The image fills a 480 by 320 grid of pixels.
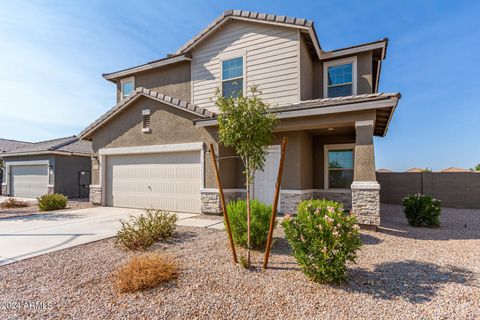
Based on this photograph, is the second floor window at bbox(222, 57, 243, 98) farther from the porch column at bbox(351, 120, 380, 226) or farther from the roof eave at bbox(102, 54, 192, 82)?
the porch column at bbox(351, 120, 380, 226)

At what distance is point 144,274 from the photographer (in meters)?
3.75

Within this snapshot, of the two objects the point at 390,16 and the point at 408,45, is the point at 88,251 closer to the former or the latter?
the point at 390,16

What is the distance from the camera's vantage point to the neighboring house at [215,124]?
934 cm

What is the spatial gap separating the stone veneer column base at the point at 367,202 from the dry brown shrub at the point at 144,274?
530 centimetres

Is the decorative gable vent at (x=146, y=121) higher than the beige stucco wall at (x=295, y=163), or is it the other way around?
the decorative gable vent at (x=146, y=121)

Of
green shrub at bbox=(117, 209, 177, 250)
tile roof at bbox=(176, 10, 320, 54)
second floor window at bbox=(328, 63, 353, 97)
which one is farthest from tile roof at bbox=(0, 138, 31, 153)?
second floor window at bbox=(328, 63, 353, 97)

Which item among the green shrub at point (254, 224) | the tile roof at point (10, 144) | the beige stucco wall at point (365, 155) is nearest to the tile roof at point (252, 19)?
the beige stucco wall at point (365, 155)

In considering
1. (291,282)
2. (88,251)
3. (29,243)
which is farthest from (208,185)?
(291,282)

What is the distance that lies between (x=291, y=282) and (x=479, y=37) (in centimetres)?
1363

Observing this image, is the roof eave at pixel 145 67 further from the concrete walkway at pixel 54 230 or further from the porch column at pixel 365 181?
the porch column at pixel 365 181

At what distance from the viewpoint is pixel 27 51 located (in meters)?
7.72

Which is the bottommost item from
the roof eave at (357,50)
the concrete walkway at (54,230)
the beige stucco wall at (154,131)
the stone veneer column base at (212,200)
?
the concrete walkway at (54,230)

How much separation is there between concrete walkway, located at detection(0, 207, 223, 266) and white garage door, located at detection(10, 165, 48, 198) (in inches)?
337

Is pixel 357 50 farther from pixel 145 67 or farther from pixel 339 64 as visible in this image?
pixel 145 67
